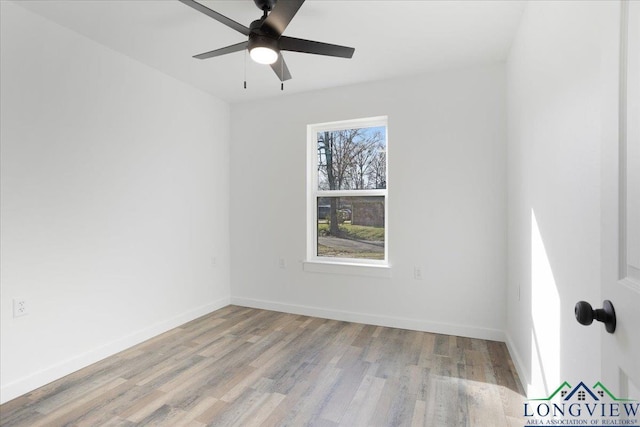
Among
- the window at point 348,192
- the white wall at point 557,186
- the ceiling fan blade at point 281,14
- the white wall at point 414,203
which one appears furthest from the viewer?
the window at point 348,192

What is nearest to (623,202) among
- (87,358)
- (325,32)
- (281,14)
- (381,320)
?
(281,14)

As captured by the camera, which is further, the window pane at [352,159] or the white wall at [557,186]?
the window pane at [352,159]

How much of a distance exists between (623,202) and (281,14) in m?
1.66

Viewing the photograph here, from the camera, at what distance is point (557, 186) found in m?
1.53

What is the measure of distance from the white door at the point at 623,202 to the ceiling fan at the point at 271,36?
1319 mm

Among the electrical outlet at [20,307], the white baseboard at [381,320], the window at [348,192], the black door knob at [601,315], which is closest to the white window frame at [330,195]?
the window at [348,192]

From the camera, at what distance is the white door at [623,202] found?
685mm

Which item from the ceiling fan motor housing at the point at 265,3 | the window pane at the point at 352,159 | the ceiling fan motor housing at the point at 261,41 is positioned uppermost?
the ceiling fan motor housing at the point at 265,3

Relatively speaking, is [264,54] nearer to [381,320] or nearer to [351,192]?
[351,192]

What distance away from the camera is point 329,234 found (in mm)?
3754

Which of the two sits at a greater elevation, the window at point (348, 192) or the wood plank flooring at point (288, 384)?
the window at point (348, 192)

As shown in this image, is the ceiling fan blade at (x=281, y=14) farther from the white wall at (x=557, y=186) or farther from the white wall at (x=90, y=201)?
the white wall at (x=90, y=201)

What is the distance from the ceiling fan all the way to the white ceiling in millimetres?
370

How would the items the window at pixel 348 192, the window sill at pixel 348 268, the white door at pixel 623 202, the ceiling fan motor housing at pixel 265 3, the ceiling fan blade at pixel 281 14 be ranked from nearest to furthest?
1. the white door at pixel 623 202
2. the ceiling fan blade at pixel 281 14
3. the ceiling fan motor housing at pixel 265 3
4. the window sill at pixel 348 268
5. the window at pixel 348 192
